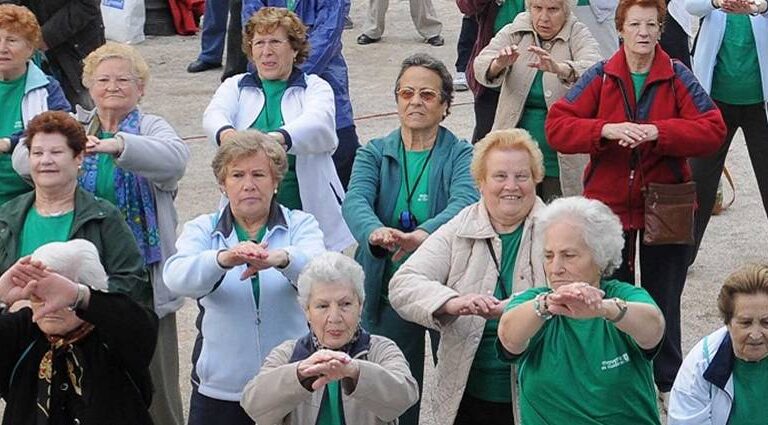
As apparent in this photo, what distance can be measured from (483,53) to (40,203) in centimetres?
262

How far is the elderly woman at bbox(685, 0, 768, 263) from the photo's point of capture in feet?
26.1

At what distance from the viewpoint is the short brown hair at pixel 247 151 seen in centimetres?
590

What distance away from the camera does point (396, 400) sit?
5184 millimetres

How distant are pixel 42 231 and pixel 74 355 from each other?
71cm

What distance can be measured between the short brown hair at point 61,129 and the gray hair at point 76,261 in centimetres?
59

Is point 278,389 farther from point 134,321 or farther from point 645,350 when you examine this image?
point 645,350

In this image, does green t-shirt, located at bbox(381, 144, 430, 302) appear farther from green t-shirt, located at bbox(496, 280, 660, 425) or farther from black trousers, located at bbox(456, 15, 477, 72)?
black trousers, located at bbox(456, 15, 477, 72)

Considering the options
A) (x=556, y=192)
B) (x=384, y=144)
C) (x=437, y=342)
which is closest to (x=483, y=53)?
(x=556, y=192)

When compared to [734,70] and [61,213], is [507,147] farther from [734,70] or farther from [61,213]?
[734,70]

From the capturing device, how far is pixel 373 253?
6156mm

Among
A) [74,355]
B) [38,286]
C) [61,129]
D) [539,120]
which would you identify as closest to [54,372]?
[74,355]

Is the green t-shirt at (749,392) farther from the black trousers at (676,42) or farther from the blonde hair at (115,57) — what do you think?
the black trousers at (676,42)

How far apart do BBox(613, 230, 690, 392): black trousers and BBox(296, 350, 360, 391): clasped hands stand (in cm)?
203

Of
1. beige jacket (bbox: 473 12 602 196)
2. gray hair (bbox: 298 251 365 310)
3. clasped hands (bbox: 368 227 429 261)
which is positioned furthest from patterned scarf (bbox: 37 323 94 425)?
beige jacket (bbox: 473 12 602 196)
